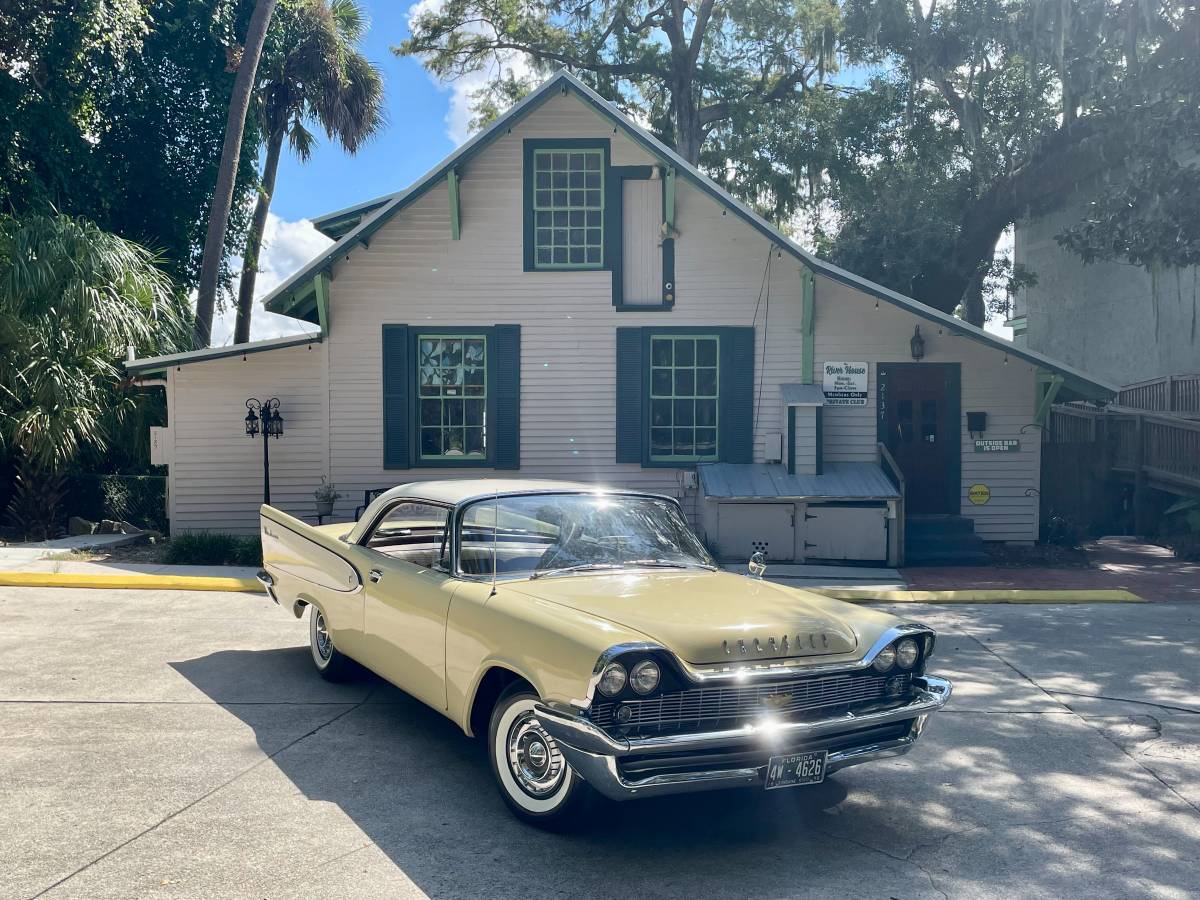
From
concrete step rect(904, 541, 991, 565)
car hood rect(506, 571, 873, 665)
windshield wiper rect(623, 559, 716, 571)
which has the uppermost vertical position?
windshield wiper rect(623, 559, 716, 571)

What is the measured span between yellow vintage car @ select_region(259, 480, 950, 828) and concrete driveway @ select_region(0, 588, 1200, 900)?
0.35 metres

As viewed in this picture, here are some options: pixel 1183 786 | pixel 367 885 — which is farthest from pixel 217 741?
pixel 1183 786

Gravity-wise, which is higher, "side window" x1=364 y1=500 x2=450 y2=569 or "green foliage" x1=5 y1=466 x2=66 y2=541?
"side window" x1=364 y1=500 x2=450 y2=569

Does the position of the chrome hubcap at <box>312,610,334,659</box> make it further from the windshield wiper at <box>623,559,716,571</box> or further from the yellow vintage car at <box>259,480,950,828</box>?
the windshield wiper at <box>623,559,716,571</box>

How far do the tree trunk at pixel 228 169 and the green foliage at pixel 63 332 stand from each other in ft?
10.1

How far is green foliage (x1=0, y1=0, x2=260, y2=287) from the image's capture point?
64.5 feet

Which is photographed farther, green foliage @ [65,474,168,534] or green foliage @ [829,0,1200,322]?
green foliage @ [65,474,168,534]

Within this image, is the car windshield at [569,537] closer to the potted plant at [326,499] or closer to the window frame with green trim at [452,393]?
the window frame with green trim at [452,393]

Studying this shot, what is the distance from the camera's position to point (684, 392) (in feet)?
48.0

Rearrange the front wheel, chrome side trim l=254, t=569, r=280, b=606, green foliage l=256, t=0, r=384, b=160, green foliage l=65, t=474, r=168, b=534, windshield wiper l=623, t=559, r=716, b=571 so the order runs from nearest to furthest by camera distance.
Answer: the front wheel → windshield wiper l=623, t=559, r=716, b=571 → chrome side trim l=254, t=569, r=280, b=606 → green foliage l=65, t=474, r=168, b=534 → green foliage l=256, t=0, r=384, b=160

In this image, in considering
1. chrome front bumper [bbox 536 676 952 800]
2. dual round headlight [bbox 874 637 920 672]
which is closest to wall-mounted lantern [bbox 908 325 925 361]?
dual round headlight [bbox 874 637 920 672]

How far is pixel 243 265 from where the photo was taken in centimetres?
2552

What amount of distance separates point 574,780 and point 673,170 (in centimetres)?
1120

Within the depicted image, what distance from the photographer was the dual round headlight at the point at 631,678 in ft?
13.5
